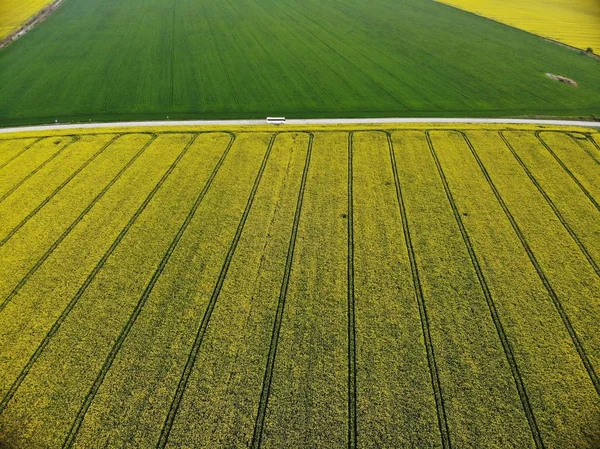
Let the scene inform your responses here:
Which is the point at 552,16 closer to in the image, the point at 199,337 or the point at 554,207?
the point at 554,207

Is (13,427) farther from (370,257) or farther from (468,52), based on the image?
(468,52)

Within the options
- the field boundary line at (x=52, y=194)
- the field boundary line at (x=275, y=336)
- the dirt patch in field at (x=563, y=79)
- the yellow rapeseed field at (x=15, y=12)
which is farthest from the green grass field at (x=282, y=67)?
the field boundary line at (x=275, y=336)

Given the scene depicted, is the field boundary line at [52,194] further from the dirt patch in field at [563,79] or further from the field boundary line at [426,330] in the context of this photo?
the dirt patch in field at [563,79]

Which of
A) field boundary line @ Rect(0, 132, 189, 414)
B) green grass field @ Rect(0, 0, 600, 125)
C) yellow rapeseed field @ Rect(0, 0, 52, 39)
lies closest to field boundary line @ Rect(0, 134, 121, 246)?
field boundary line @ Rect(0, 132, 189, 414)

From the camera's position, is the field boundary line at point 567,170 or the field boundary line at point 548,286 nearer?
the field boundary line at point 548,286

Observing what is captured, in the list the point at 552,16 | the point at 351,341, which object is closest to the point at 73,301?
the point at 351,341
